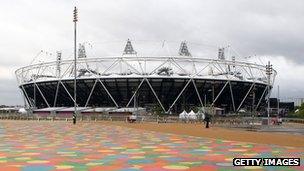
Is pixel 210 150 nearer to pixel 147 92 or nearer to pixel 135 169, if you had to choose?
pixel 135 169

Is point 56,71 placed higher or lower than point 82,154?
higher

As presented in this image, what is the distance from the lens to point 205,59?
3949 inches

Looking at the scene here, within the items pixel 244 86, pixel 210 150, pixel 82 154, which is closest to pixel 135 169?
pixel 82 154

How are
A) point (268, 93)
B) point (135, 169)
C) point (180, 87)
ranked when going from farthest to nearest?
point (268, 93) < point (180, 87) < point (135, 169)

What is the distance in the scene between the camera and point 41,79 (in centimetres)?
10731

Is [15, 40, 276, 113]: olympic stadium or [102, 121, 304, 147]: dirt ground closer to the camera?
[102, 121, 304, 147]: dirt ground

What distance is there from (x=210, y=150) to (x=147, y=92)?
261 ft

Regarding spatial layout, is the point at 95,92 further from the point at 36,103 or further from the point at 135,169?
the point at 135,169

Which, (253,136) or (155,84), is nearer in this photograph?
(253,136)

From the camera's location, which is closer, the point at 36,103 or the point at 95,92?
the point at 95,92

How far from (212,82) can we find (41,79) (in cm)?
3905

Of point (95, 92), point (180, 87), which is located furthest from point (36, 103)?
point (180, 87)

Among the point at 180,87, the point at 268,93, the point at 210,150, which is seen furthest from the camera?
the point at 268,93

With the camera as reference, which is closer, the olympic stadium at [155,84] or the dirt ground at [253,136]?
the dirt ground at [253,136]
